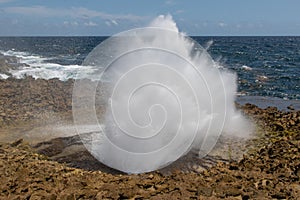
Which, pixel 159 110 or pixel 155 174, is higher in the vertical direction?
pixel 159 110

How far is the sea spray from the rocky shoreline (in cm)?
54

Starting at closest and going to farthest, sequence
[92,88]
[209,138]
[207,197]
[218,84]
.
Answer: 1. [207,197]
2. [209,138]
3. [218,84]
4. [92,88]

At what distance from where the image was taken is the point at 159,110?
10906 millimetres

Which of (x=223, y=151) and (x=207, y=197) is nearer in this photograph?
(x=207, y=197)

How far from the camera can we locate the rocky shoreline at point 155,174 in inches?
235

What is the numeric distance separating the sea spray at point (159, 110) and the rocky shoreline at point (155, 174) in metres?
0.54

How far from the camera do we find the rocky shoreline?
19.6 feet

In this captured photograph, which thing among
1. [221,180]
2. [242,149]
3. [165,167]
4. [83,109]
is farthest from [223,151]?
[83,109]

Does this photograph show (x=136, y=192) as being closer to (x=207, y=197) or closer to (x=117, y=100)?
(x=207, y=197)

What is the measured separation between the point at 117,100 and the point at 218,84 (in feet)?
13.8

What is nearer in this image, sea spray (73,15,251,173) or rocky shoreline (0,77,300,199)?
rocky shoreline (0,77,300,199)

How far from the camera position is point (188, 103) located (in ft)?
36.9

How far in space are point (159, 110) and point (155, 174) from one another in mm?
3581

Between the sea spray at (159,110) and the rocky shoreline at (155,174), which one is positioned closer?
the rocky shoreline at (155,174)
